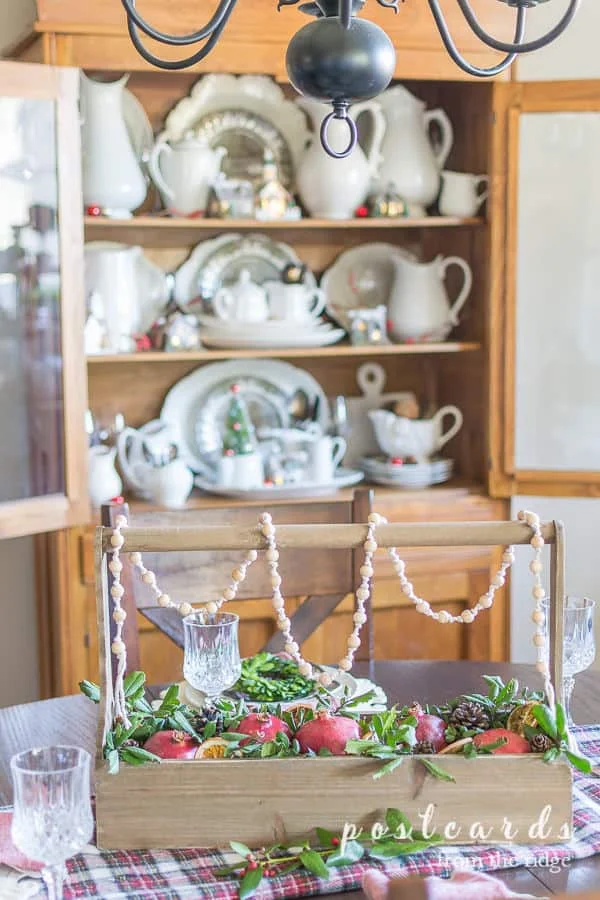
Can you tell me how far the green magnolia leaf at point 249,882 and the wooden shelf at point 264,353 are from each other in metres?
1.74

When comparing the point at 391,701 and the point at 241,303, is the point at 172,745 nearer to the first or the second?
the point at 391,701

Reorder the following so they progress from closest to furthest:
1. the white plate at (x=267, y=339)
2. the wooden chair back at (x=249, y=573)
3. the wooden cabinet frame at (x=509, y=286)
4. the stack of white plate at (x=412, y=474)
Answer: the wooden chair back at (x=249, y=573) → the wooden cabinet frame at (x=509, y=286) → the white plate at (x=267, y=339) → the stack of white plate at (x=412, y=474)

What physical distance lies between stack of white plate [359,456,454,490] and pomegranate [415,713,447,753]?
1728 mm

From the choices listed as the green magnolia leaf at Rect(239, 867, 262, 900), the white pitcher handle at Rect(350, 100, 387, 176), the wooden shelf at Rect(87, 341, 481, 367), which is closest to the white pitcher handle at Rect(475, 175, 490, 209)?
the white pitcher handle at Rect(350, 100, 387, 176)

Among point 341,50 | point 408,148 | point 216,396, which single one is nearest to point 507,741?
point 341,50

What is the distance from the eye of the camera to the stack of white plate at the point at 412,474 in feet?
9.89

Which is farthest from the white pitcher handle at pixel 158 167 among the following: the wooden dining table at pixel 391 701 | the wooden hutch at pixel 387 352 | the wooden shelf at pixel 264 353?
the wooden dining table at pixel 391 701

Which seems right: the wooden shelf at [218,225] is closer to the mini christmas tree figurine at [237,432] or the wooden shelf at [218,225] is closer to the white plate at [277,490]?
the mini christmas tree figurine at [237,432]

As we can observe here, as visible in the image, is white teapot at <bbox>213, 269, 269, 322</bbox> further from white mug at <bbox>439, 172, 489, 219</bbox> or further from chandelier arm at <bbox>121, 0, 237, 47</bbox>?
chandelier arm at <bbox>121, 0, 237, 47</bbox>

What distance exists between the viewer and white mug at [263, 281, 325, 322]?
299cm

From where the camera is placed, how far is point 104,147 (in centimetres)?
280

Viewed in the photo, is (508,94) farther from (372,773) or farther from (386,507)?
(372,773)

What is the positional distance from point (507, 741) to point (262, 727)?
0.25 metres

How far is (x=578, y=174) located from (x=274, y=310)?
0.76 metres
